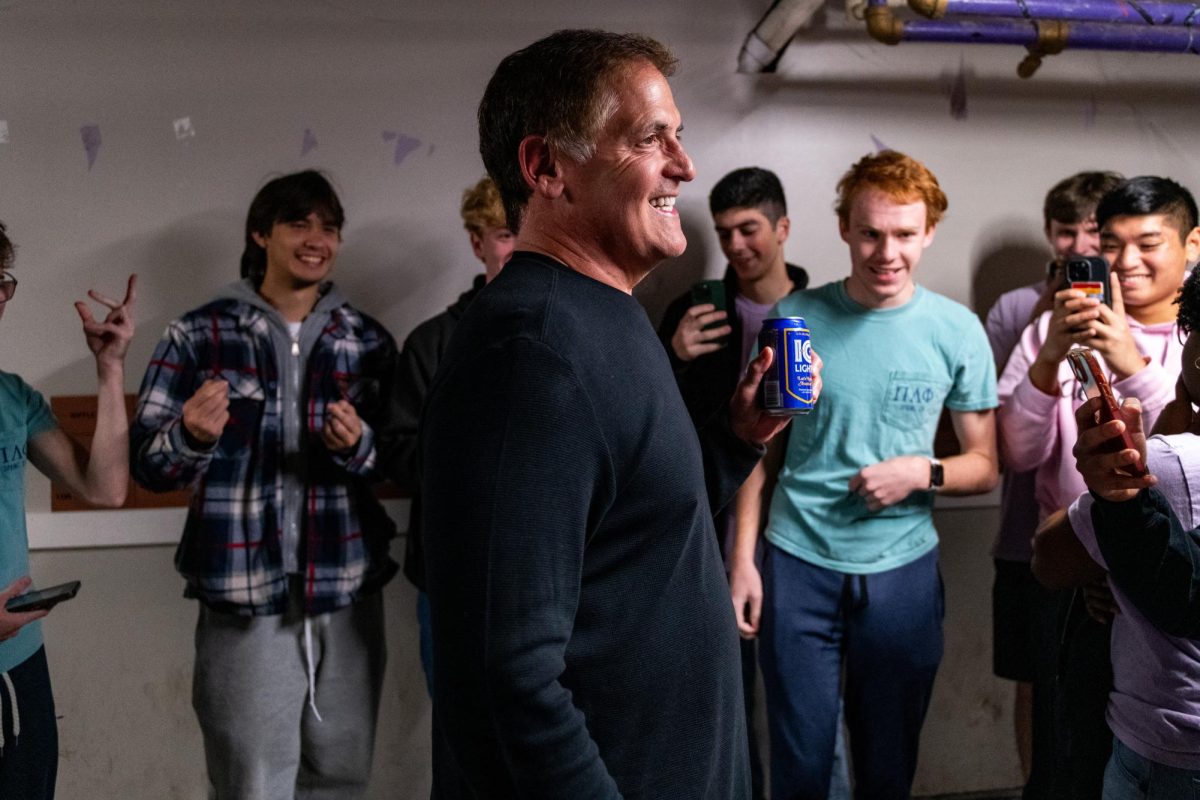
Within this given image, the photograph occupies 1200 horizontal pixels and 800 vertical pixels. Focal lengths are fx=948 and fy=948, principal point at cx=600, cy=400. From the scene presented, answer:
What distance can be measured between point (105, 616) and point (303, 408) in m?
0.91

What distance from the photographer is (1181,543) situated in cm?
115

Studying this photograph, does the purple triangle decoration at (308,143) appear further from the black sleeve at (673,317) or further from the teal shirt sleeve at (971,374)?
the teal shirt sleeve at (971,374)

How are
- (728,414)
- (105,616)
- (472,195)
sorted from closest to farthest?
1. (728,414)
2. (472,195)
3. (105,616)

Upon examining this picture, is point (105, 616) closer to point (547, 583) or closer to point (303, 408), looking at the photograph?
point (303, 408)

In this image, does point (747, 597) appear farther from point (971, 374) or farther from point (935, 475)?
point (971, 374)

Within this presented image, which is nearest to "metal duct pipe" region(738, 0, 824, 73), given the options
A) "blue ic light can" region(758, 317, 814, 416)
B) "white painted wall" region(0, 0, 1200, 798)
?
"white painted wall" region(0, 0, 1200, 798)

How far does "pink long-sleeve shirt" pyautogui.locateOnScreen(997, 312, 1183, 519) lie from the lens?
6.63ft

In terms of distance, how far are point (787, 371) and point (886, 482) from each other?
74cm

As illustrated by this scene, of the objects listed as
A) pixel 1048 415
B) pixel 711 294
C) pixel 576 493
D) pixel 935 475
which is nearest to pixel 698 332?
pixel 711 294

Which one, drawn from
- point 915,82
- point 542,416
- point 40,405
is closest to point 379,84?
point 40,405

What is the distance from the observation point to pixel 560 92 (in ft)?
3.35

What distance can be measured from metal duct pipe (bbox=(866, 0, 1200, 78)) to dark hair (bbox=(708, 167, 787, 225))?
532 millimetres

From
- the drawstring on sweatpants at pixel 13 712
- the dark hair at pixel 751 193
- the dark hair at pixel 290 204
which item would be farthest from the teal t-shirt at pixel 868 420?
the drawstring on sweatpants at pixel 13 712

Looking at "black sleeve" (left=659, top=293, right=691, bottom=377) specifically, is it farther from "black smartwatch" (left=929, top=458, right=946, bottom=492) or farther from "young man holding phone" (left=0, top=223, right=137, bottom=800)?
"young man holding phone" (left=0, top=223, right=137, bottom=800)
